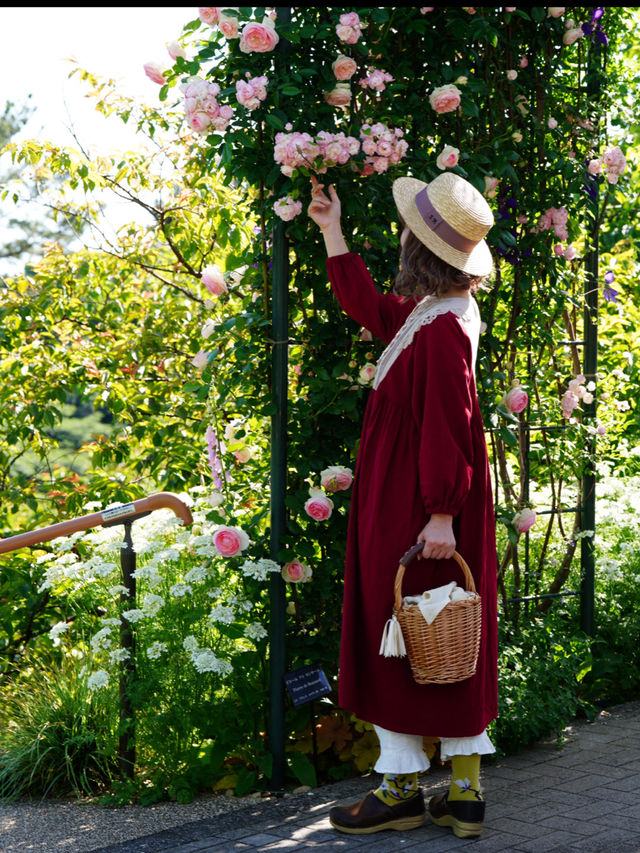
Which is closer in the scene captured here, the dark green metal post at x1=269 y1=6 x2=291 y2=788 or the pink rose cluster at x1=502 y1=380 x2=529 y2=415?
the dark green metal post at x1=269 y1=6 x2=291 y2=788

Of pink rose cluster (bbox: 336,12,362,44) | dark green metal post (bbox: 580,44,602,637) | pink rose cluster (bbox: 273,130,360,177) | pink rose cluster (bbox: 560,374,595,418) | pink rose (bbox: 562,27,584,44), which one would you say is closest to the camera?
pink rose cluster (bbox: 273,130,360,177)

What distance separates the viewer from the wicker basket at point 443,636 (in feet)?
9.20

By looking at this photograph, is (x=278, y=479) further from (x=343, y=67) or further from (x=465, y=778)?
(x=343, y=67)

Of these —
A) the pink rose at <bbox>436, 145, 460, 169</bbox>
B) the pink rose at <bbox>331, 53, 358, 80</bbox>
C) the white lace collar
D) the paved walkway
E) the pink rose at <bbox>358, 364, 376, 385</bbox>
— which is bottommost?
the paved walkway

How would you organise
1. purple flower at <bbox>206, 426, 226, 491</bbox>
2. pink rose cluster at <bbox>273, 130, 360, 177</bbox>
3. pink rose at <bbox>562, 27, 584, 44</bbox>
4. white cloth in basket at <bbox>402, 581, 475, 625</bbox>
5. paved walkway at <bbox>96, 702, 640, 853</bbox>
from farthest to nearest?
pink rose at <bbox>562, 27, 584, 44</bbox>, purple flower at <bbox>206, 426, 226, 491</bbox>, pink rose cluster at <bbox>273, 130, 360, 177</bbox>, paved walkway at <bbox>96, 702, 640, 853</bbox>, white cloth in basket at <bbox>402, 581, 475, 625</bbox>

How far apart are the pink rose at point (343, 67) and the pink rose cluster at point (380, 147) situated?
7.1 inches

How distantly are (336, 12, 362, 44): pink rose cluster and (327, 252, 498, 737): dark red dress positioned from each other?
103 cm

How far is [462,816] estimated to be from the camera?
9.75ft

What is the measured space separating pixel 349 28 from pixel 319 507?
1556 millimetres

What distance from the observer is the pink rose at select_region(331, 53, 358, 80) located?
10.8ft

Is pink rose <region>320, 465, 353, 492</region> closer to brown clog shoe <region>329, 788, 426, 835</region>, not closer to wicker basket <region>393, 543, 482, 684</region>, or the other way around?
wicker basket <region>393, 543, 482, 684</region>

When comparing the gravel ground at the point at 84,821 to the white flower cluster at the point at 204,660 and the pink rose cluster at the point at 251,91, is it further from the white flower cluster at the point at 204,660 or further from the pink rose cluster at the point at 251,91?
the pink rose cluster at the point at 251,91

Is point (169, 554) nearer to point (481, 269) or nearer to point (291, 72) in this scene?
point (481, 269)

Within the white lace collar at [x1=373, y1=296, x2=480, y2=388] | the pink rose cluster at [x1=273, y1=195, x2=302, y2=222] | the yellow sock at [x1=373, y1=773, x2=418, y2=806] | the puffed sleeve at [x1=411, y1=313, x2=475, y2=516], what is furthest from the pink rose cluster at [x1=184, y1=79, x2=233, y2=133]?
the yellow sock at [x1=373, y1=773, x2=418, y2=806]
